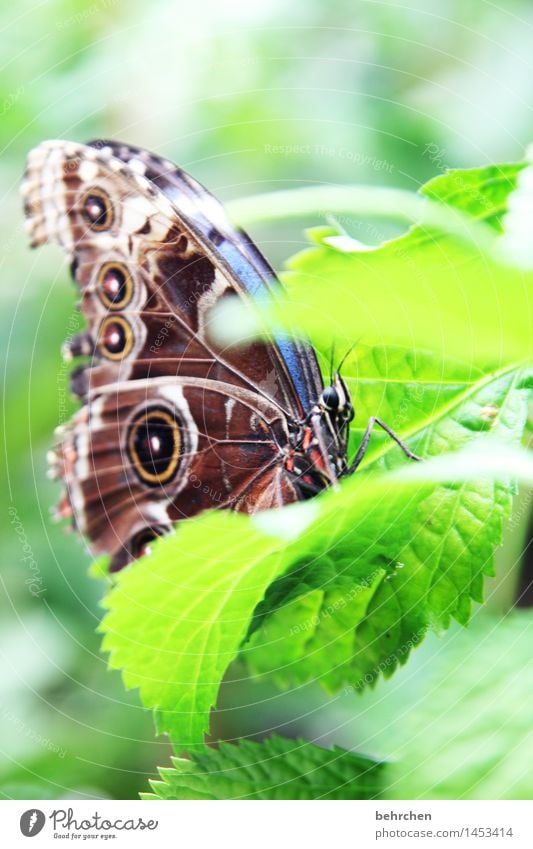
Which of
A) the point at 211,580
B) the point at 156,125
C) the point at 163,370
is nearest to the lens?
the point at 211,580

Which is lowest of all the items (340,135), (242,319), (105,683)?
(105,683)

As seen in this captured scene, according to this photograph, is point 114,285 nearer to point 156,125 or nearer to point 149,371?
point 149,371

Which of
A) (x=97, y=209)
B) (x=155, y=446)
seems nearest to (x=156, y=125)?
(x=97, y=209)

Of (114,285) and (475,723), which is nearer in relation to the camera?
(475,723)

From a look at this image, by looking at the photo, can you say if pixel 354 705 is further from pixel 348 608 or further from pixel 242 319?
pixel 242 319

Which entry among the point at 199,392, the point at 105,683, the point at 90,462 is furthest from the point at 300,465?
the point at 105,683

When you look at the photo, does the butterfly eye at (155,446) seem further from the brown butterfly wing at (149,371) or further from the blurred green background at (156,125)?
the blurred green background at (156,125)

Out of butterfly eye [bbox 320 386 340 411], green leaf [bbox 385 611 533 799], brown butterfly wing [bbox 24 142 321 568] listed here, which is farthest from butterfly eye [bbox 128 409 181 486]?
green leaf [bbox 385 611 533 799]
